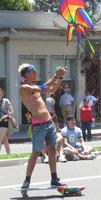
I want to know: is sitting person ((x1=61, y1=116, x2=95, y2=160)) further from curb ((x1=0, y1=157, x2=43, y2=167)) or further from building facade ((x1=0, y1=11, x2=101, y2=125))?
building facade ((x1=0, y1=11, x2=101, y2=125))

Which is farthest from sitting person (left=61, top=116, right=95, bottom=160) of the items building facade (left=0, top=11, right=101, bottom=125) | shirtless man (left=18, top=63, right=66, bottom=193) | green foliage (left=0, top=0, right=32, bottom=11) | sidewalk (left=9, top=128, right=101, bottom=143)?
green foliage (left=0, top=0, right=32, bottom=11)

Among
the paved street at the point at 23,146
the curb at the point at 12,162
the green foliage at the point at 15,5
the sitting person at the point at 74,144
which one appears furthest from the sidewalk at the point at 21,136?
the green foliage at the point at 15,5

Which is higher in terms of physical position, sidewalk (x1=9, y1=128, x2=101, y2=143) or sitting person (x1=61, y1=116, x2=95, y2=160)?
sitting person (x1=61, y1=116, x2=95, y2=160)

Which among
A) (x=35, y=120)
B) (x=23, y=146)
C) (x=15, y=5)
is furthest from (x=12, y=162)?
(x=15, y=5)

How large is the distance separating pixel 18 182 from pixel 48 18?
58.1 feet

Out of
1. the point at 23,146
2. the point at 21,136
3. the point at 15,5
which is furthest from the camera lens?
the point at 15,5

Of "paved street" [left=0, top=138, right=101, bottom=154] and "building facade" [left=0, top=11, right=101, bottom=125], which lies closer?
"paved street" [left=0, top=138, right=101, bottom=154]

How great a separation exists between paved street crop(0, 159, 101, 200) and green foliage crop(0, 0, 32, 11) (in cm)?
2544

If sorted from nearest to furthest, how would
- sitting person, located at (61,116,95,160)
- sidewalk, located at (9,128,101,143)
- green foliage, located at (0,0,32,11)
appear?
sitting person, located at (61,116,95,160) < sidewalk, located at (9,128,101,143) < green foliage, located at (0,0,32,11)

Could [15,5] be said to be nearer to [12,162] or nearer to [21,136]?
[21,136]

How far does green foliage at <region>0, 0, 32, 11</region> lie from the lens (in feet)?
128

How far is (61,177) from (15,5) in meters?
29.4

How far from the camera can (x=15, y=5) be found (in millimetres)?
40344

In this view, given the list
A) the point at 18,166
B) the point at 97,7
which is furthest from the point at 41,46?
the point at 18,166
